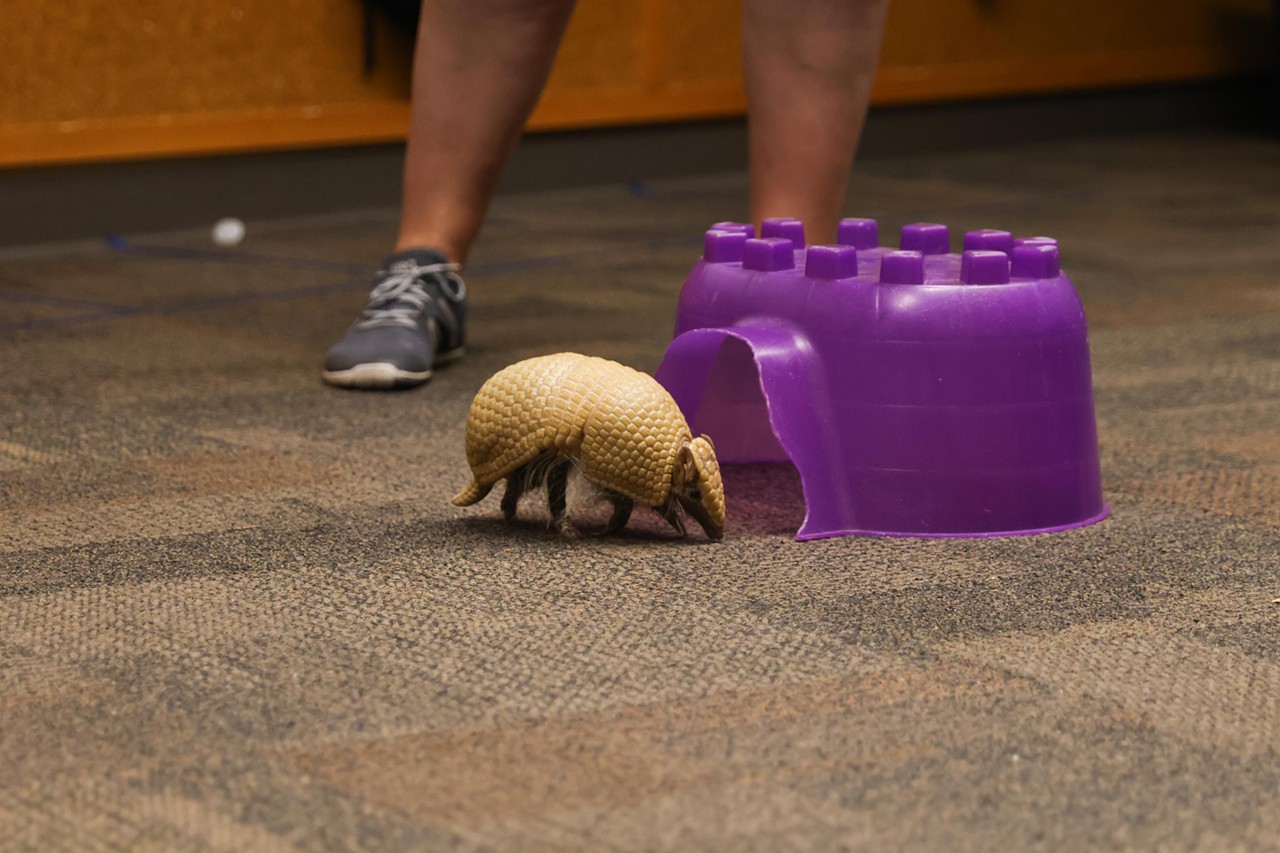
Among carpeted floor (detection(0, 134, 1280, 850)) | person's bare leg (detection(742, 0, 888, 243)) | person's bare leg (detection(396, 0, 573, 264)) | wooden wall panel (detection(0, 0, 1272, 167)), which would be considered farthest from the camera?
wooden wall panel (detection(0, 0, 1272, 167))

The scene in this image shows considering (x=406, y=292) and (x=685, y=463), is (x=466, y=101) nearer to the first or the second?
(x=406, y=292)

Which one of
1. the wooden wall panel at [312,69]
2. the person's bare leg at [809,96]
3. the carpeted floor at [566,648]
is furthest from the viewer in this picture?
the wooden wall panel at [312,69]

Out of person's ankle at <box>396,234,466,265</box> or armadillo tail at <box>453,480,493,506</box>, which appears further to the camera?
person's ankle at <box>396,234,466,265</box>

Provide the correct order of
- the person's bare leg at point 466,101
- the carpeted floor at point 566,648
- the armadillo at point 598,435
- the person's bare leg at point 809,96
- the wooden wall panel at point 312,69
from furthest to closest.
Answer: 1. the wooden wall panel at point 312,69
2. the person's bare leg at point 466,101
3. the person's bare leg at point 809,96
4. the armadillo at point 598,435
5. the carpeted floor at point 566,648

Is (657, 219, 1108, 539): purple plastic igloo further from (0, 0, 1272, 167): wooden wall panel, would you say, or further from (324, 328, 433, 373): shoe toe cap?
(0, 0, 1272, 167): wooden wall panel

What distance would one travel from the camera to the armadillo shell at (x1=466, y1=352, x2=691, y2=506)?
1.16 metres

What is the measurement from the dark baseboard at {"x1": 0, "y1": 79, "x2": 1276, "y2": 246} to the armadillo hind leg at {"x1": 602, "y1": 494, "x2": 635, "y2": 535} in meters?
1.87

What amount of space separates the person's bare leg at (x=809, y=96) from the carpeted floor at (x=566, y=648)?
358 millimetres

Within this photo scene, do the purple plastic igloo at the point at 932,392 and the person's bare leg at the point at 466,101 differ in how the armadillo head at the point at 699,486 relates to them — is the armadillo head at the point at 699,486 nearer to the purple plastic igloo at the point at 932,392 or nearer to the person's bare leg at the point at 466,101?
the purple plastic igloo at the point at 932,392

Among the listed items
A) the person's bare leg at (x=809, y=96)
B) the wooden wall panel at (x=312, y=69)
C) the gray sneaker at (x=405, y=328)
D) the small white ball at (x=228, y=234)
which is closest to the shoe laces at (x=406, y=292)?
the gray sneaker at (x=405, y=328)

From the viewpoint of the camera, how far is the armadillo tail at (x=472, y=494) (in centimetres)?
123

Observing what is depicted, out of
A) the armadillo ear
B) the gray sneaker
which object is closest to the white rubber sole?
the gray sneaker

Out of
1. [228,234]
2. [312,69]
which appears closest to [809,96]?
[228,234]

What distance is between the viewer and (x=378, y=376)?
1.72m
